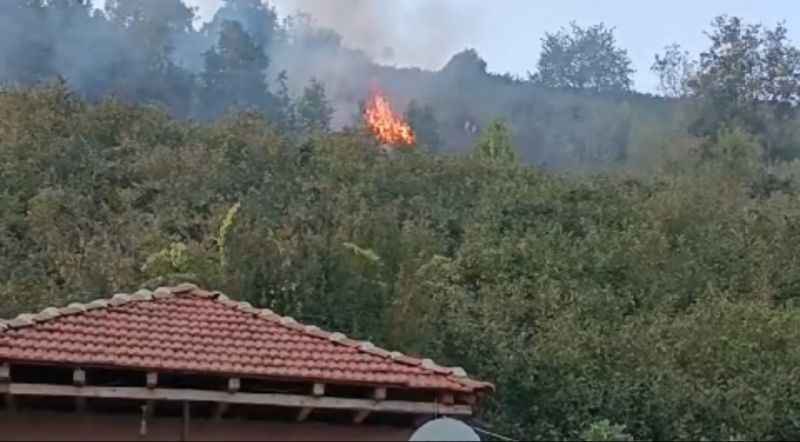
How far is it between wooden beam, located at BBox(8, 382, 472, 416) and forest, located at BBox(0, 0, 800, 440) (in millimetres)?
2653

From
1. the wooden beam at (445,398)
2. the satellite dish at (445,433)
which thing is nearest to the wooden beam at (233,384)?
the wooden beam at (445,398)

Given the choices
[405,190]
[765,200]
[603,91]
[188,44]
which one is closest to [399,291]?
[405,190]

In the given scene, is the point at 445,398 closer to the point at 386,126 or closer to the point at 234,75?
the point at 386,126

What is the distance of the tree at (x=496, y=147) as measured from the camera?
27.6 m

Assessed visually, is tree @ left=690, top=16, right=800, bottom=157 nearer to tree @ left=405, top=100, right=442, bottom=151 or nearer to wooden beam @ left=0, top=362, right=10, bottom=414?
tree @ left=405, top=100, right=442, bottom=151

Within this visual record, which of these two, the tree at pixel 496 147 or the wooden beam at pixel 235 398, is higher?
the tree at pixel 496 147

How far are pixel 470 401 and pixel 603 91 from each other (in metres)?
41.4

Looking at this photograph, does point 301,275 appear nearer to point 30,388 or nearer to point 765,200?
point 30,388

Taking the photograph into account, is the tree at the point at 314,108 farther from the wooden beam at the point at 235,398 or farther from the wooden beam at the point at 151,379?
the wooden beam at the point at 151,379

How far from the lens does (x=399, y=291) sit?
1489 cm

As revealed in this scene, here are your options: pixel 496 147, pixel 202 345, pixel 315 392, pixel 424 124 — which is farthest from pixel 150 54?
pixel 315 392

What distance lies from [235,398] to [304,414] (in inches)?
23.1

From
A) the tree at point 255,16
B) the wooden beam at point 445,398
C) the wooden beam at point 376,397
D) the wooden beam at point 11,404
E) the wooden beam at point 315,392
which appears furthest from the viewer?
the tree at point 255,16

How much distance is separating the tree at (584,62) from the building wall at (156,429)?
42138 millimetres
